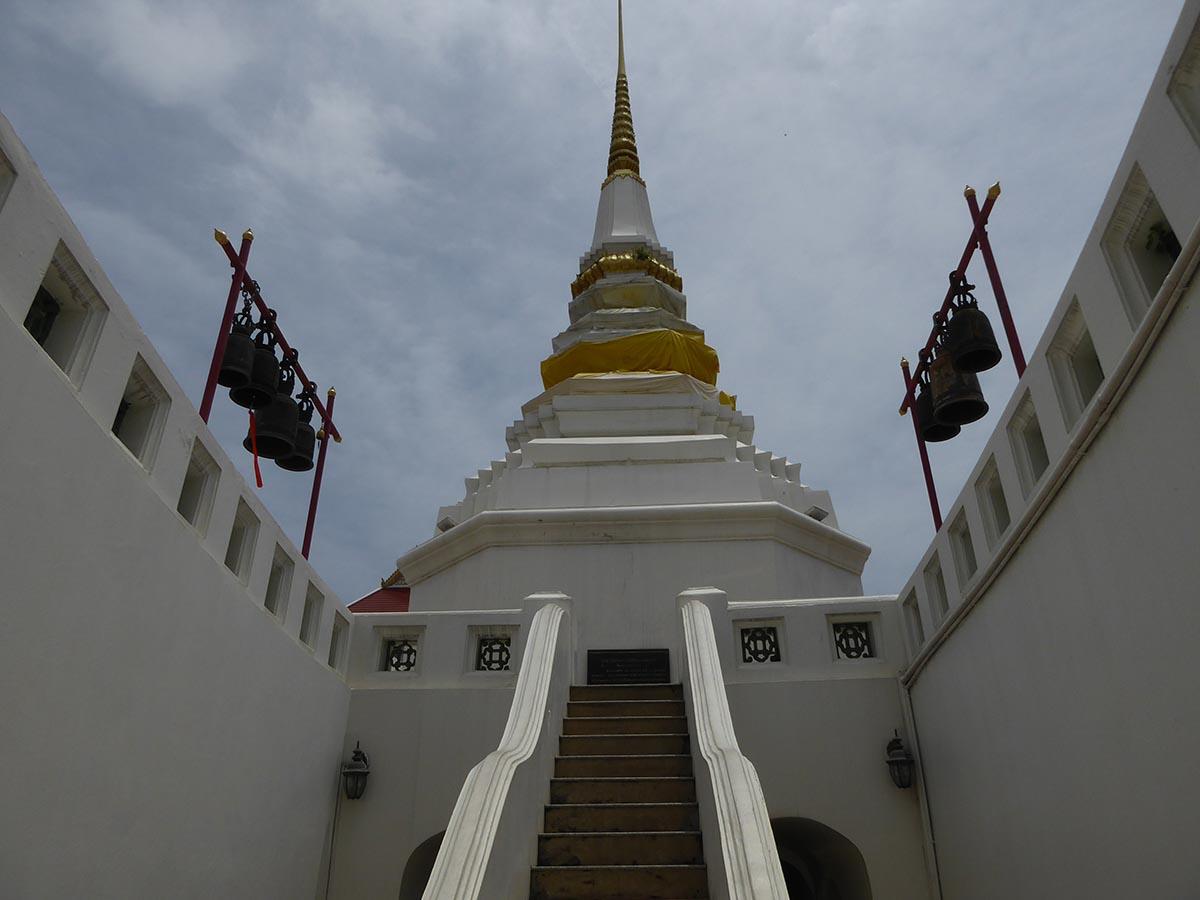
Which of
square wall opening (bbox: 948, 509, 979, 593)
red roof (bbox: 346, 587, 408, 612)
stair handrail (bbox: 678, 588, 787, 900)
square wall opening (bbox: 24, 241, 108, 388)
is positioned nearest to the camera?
stair handrail (bbox: 678, 588, 787, 900)

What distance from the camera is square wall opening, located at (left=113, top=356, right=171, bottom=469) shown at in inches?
234

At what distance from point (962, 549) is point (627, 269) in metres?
14.6

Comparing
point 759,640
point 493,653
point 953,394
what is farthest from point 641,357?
point 953,394

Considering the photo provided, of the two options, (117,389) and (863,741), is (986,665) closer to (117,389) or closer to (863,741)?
(863,741)

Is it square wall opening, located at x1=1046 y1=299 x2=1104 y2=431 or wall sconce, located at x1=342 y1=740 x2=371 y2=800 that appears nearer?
square wall opening, located at x1=1046 y1=299 x2=1104 y2=431

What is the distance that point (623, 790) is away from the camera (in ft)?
23.8

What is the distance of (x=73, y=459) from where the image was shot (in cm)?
507

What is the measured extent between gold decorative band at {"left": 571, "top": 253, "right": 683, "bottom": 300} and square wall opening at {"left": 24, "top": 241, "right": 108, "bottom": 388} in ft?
53.2

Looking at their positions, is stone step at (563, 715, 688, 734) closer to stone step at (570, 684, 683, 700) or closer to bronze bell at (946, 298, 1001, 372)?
stone step at (570, 684, 683, 700)

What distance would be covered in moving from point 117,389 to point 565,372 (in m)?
12.9

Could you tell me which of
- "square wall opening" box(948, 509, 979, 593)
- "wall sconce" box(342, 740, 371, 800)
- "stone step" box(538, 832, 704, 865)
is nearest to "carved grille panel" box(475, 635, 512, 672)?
"wall sconce" box(342, 740, 371, 800)

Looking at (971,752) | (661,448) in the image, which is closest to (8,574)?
(971,752)

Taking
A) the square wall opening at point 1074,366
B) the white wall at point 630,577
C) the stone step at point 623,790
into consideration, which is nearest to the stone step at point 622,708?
the stone step at point 623,790

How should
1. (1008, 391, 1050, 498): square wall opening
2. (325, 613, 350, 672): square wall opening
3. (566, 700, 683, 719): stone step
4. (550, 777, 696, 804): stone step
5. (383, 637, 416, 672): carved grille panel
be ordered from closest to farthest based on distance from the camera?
(1008, 391, 1050, 498): square wall opening, (550, 777, 696, 804): stone step, (566, 700, 683, 719): stone step, (325, 613, 350, 672): square wall opening, (383, 637, 416, 672): carved grille panel
